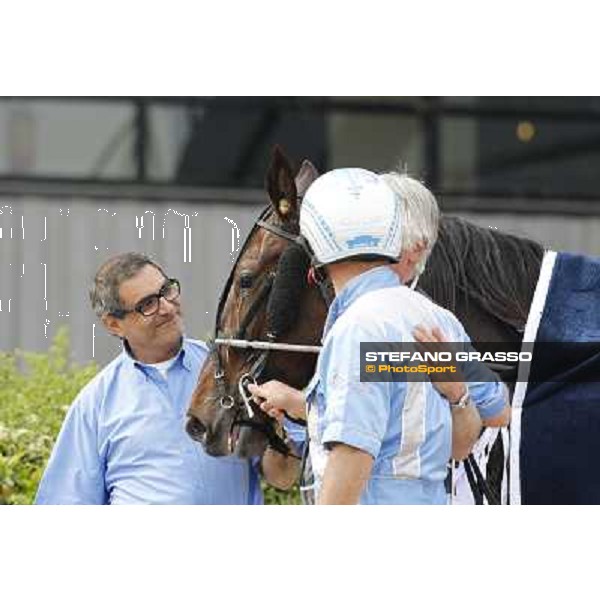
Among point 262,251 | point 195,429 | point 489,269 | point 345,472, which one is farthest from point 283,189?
point 345,472

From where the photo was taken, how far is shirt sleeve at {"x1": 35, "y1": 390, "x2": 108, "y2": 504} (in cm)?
525

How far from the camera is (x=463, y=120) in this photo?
543cm

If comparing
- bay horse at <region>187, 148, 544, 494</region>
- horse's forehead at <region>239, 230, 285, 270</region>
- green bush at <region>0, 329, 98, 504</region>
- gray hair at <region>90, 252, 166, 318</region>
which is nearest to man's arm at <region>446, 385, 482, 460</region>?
bay horse at <region>187, 148, 544, 494</region>

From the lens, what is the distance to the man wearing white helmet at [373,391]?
168 inches

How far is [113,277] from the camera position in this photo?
5.37 m

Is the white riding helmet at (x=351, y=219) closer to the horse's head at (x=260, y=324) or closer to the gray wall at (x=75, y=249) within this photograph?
the horse's head at (x=260, y=324)

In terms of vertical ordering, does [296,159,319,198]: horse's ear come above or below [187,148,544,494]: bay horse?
above

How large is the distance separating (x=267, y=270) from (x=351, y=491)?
1.02 meters

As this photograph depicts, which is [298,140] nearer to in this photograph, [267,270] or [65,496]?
[267,270]

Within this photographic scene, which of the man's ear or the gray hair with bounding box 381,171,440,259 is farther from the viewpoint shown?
the man's ear

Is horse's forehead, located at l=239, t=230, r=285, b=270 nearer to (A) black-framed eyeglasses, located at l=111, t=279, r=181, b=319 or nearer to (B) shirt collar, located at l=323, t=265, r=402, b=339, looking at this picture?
(A) black-framed eyeglasses, located at l=111, t=279, r=181, b=319

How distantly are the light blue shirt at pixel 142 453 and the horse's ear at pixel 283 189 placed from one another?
0.51 meters

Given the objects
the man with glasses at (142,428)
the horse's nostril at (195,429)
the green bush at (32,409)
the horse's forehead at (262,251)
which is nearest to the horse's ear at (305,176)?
the horse's forehead at (262,251)

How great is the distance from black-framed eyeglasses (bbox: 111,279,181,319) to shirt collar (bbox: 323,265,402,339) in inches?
35.1
